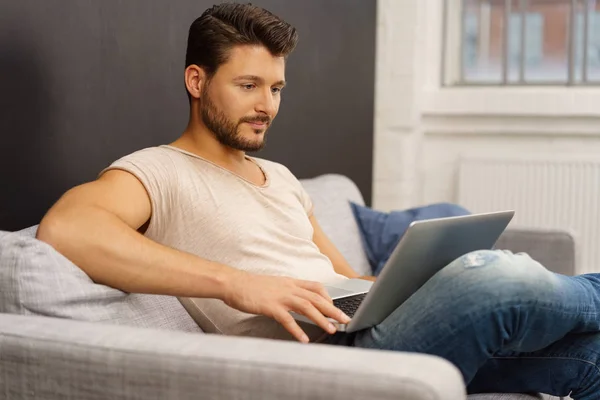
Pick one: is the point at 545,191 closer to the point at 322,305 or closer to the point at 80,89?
the point at 80,89

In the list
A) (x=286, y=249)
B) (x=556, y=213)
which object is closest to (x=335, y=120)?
(x=556, y=213)

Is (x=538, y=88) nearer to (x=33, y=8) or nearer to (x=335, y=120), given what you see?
(x=335, y=120)

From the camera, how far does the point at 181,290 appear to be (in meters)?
1.51

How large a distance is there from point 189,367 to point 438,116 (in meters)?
3.14

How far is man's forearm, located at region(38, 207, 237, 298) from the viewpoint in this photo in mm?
1454

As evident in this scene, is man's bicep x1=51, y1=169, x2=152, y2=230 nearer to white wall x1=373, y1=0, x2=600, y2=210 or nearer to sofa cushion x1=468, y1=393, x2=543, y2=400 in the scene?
sofa cushion x1=468, y1=393, x2=543, y2=400

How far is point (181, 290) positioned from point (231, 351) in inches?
15.2

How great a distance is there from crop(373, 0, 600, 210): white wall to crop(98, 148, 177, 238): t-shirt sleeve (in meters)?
2.35

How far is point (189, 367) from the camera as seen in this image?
115cm

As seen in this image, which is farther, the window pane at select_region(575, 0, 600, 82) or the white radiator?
the window pane at select_region(575, 0, 600, 82)

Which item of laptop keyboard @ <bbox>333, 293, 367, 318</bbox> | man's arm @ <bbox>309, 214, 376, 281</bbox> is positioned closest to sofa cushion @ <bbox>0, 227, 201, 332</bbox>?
laptop keyboard @ <bbox>333, 293, 367, 318</bbox>

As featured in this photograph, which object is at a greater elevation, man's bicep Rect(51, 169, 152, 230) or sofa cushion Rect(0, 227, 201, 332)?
man's bicep Rect(51, 169, 152, 230)

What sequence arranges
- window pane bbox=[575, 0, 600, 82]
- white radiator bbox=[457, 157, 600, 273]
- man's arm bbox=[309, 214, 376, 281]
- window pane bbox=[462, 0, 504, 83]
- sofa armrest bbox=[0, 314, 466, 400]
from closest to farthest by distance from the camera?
sofa armrest bbox=[0, 314, 466, 400], man's arm bbox=[309, 214, 376, 281], white radiator bbox=[457, 157, 600, 273], window pane bbox=[575, 0, 600, 82], window pane bbox=[462, 0, 504, 83]

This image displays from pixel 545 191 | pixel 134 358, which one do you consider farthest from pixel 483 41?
pixel 134 358
